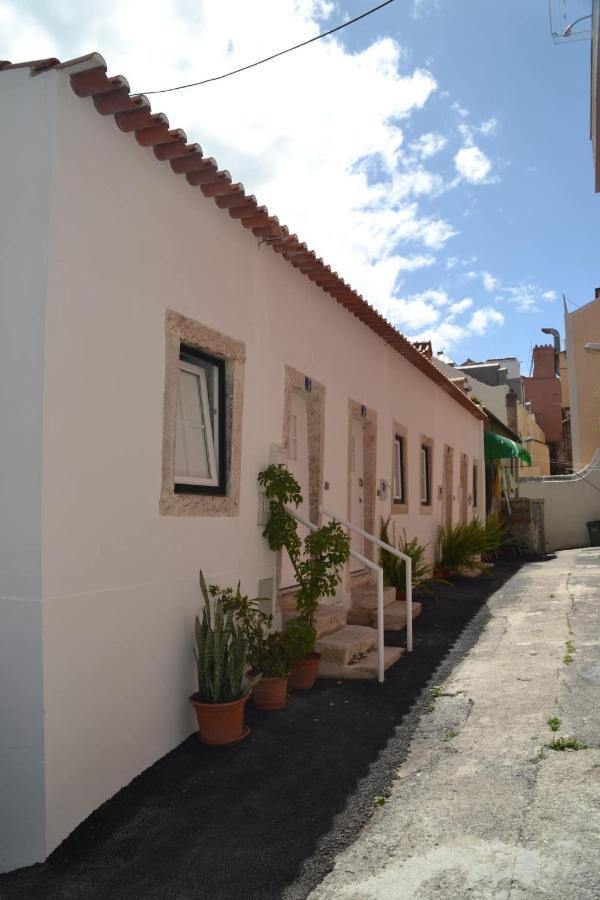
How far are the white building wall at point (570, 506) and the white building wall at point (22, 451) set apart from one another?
59.8ft

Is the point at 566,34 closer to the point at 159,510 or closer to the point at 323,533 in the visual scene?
the point at 323,533

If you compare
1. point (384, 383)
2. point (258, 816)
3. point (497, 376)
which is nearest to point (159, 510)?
point (258, 816)

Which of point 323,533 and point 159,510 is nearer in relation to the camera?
point 159,510

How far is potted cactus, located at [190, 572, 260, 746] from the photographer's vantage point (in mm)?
4449

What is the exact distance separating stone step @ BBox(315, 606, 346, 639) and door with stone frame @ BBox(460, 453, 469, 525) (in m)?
8.93

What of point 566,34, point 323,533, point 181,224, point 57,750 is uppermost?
point 566,34

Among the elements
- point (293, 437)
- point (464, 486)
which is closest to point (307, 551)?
point (293, 437)

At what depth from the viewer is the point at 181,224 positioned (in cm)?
482

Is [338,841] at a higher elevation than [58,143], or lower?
lower

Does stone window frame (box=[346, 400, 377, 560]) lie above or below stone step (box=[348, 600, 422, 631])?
above

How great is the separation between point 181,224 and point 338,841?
3.79 m

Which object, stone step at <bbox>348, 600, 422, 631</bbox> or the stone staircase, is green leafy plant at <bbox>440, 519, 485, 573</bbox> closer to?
stone step at <bbox>348, 600, 422, 631</bbox>

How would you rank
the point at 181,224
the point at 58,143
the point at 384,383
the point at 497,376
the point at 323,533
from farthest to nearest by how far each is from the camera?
the point at 497,376 < the point at 384,383 < the point at 323,533 < the point at 181,224 < the point at 58,143

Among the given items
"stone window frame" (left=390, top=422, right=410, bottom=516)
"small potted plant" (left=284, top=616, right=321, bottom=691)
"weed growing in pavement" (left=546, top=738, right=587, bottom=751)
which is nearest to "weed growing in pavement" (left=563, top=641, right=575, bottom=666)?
"weed growing in pavement" (left=546, top=738, right=587, bottom=751)
